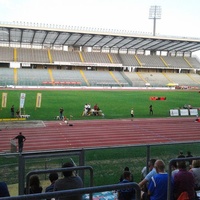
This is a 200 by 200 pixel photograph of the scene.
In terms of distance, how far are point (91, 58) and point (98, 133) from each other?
53.2m

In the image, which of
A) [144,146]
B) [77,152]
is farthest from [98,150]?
[144,146]

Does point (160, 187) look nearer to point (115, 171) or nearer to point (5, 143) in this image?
point (115, 171)

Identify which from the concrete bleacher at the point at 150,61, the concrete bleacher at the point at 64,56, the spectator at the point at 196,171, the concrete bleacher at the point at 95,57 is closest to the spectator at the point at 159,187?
the spectator at the point at 196,171

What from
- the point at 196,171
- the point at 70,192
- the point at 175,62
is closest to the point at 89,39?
the point at 175,62

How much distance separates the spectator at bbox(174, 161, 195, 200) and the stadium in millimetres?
11306

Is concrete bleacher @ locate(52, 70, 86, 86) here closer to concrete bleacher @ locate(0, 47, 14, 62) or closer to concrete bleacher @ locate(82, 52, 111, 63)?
concrete bleacher @ locate(82, 52, 111, 63)

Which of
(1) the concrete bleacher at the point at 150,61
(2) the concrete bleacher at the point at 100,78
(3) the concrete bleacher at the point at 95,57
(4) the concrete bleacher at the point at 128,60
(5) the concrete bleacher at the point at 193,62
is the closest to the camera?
(2) the concrete bleacher at the point at 100,78

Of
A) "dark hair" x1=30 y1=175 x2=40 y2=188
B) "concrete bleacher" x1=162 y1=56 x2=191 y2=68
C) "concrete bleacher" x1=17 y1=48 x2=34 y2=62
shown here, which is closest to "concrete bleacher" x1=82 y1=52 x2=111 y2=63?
"concrete bleacher" x1=17 y1=48 x2=34 y2=62

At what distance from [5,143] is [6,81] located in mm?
40509

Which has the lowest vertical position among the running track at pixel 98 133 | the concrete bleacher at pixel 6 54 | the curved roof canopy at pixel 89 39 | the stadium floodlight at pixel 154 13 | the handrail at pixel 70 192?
the running track at pixel 98 133

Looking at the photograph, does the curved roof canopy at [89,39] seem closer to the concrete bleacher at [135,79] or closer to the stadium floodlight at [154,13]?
the concrete bleacher at [135,79]

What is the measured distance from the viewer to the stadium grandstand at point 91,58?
5850 cm

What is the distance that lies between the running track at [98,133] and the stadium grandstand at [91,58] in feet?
115

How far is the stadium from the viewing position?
755 inches
